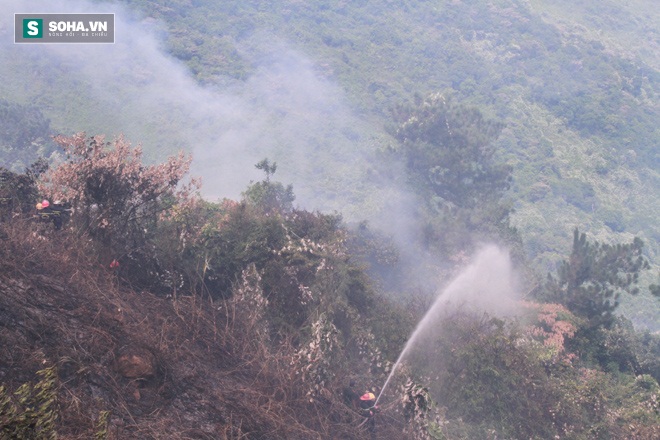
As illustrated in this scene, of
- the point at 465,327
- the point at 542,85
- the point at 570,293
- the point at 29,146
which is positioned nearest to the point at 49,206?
the point at 465,327

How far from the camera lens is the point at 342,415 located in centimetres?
1045

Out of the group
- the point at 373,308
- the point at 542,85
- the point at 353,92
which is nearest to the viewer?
the point at 373,308

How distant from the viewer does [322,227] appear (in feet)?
50.0

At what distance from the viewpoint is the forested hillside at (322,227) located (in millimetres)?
9172

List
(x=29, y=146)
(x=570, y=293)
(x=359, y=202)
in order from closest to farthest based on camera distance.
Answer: (x=570, y=293), (x=29, y=146), (x=359, y=202)

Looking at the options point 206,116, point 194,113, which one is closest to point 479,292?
point 206,116

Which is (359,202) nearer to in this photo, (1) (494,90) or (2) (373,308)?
(2) (373,308)

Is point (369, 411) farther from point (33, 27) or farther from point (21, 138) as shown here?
point (33, 27)

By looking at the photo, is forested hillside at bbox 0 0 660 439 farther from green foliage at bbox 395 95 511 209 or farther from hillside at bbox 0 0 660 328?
hillside at bbox 0 0 660 328

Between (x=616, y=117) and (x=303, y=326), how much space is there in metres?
62.9

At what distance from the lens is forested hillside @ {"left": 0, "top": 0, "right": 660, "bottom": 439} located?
917 centimetres

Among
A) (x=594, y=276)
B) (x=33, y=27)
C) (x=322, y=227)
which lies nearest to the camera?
(x=322, y=227)

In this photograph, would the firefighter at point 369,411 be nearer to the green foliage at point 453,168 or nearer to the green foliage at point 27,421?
the green foliage at point 27,421

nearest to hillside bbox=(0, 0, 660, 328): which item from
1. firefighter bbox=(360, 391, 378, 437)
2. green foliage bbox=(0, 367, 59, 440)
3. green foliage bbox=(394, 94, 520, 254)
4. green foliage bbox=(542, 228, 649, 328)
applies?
green foliage bbox=(394, 94, 520, 254)
